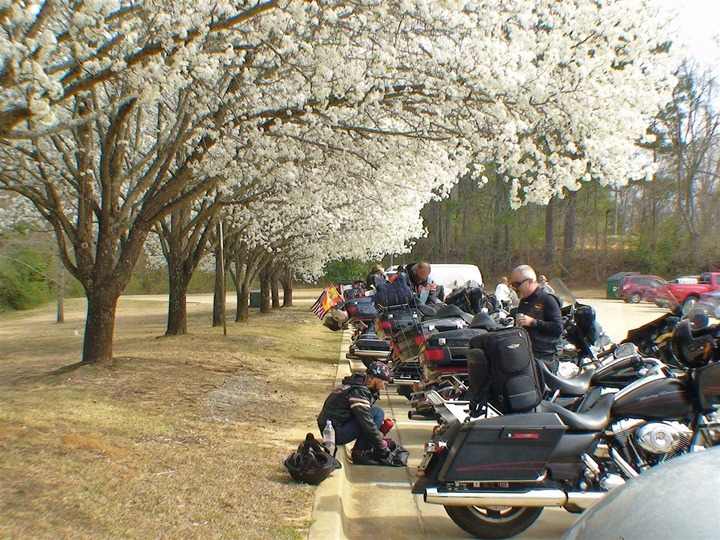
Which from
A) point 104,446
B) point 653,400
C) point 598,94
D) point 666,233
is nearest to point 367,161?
point 598,94

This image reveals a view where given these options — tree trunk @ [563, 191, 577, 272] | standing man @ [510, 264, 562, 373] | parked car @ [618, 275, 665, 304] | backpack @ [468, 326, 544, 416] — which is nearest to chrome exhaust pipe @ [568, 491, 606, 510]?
backpack @ [468, 326, 544, 416]

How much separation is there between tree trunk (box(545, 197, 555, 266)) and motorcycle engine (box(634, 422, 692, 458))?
179 feet

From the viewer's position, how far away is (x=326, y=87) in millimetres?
10289

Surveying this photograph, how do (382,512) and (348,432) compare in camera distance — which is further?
(348,432)

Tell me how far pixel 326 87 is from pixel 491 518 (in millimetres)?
6617

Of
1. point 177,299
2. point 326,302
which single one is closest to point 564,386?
point 326,302

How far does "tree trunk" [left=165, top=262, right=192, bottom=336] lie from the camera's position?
61.7 feet

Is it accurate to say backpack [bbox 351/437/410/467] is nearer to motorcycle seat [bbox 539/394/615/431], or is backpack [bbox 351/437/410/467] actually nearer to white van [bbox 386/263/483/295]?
motorcycle seat [bbox 539/394/615/431]

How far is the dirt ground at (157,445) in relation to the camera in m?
5.08

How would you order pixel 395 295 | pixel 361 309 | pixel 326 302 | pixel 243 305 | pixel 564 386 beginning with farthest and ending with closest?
pixel 243 305 < pixel 326 302 < pixel 361 309 < pixel 395 295 < pixel 564 386

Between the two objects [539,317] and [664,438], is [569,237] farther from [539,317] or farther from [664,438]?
[664,438]

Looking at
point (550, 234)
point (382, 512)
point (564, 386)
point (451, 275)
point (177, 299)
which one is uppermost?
point (550, 234)

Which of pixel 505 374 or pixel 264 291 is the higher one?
pixel 264 291

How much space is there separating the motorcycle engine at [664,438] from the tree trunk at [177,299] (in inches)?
585
